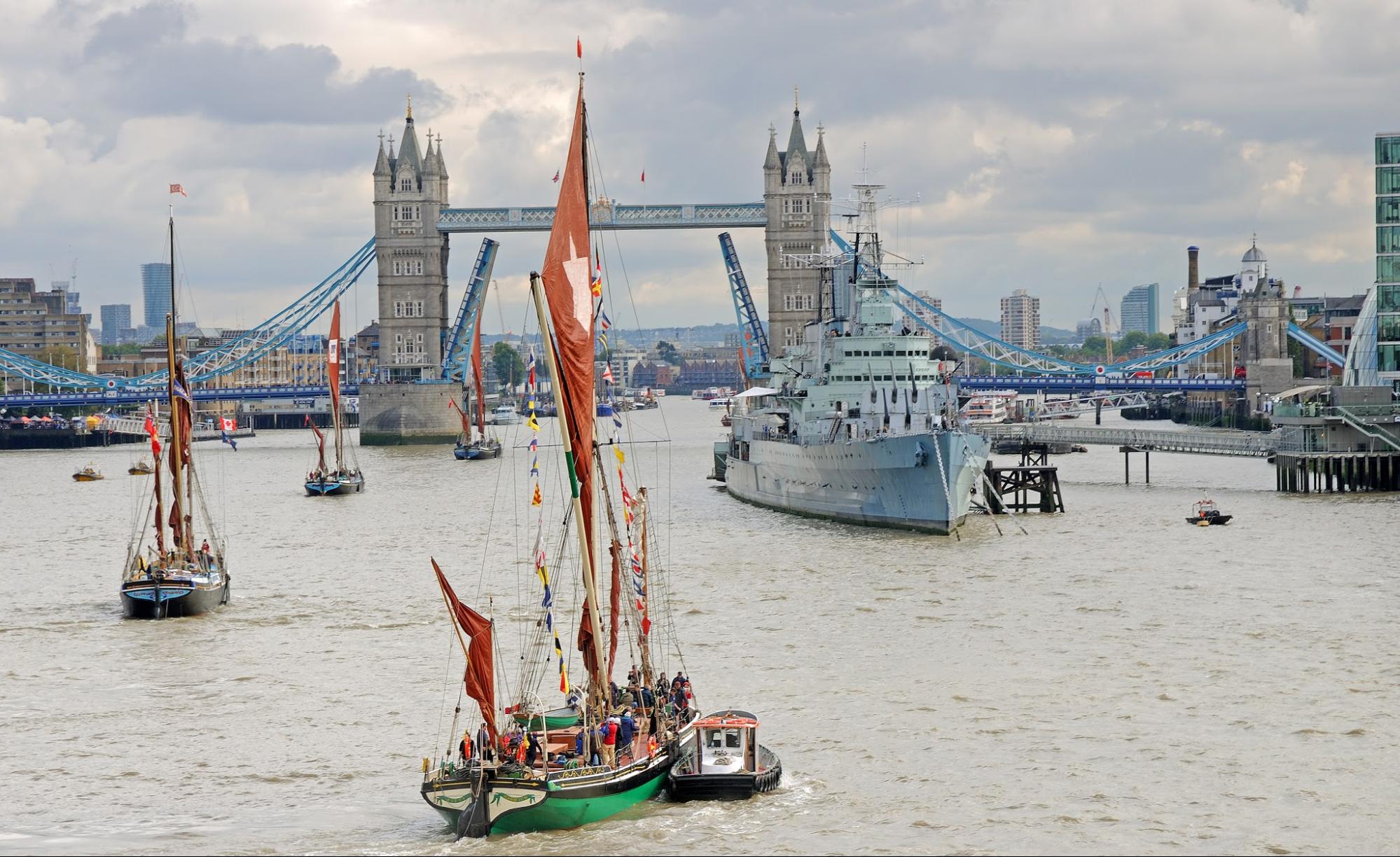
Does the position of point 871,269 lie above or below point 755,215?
below

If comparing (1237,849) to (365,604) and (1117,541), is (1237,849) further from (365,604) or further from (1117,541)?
(1117,541)

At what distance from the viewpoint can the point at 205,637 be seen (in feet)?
125

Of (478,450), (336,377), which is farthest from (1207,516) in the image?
(478,450)

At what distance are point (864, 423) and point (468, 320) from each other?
84.9 meters

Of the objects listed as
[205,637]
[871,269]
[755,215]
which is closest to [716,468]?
[871,269]

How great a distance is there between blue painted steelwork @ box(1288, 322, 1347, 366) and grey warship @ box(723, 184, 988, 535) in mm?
64400

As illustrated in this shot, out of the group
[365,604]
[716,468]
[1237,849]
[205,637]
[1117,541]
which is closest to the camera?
[1237,849]

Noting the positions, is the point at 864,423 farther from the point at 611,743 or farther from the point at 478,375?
the point at 478,375

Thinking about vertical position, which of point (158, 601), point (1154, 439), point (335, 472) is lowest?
point (158, 601)

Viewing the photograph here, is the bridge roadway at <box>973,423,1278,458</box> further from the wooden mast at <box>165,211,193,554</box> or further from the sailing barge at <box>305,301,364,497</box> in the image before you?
the wooden mast at <box>165,211,193,554</box>

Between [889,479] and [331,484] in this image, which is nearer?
[889,479]

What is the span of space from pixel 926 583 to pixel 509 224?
330ft

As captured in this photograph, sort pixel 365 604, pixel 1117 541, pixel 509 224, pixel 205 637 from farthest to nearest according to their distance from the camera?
1. pixel 509 224
2. pixel 1117 541
3. pixel 365 604
4. pixel 205 637

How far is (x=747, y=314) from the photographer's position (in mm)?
131000
